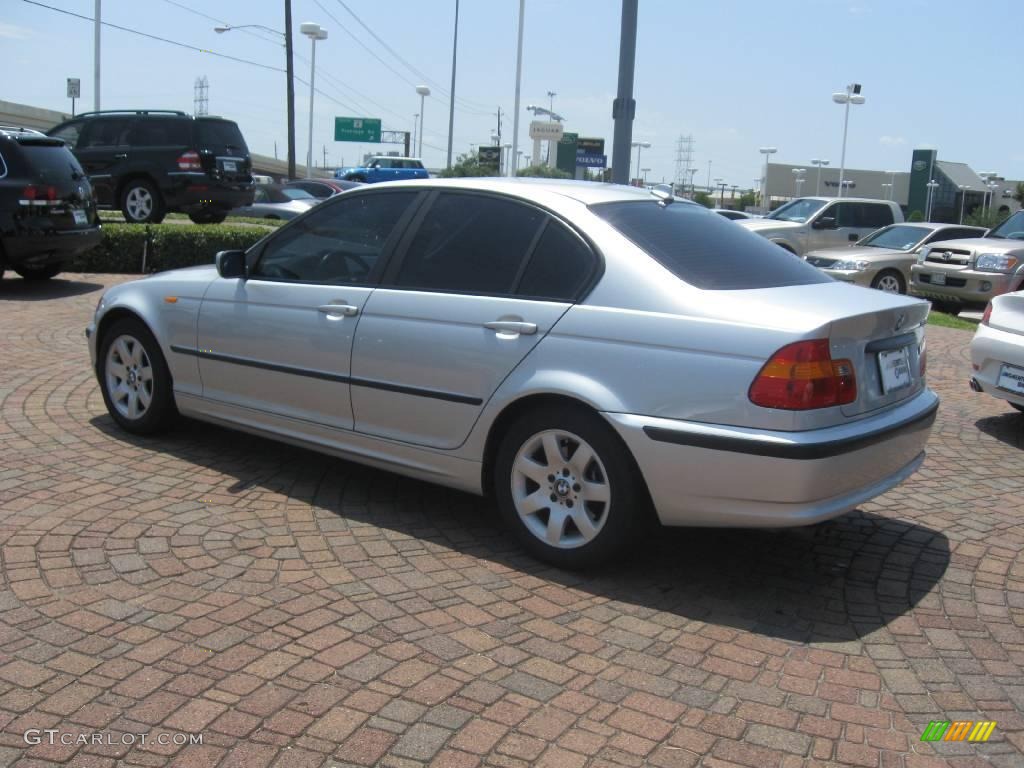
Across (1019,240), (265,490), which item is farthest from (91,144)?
(1019,240)

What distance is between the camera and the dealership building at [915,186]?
78625 mm

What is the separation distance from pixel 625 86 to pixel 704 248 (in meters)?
6.62

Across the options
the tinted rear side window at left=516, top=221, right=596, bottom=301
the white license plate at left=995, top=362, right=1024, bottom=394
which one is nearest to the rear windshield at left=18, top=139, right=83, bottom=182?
the tinted rear side window at left=516, top=221, right=596, bottom=301

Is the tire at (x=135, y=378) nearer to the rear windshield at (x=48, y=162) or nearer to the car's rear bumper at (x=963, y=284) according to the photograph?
the rear windshield at (x=48, y=162)

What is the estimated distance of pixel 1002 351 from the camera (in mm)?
7090

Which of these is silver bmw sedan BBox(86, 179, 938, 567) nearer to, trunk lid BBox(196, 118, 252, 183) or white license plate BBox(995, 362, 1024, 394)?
white license plate BBox(995, 362, 1024, 394)

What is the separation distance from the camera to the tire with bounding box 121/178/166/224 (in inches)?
647

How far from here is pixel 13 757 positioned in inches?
114

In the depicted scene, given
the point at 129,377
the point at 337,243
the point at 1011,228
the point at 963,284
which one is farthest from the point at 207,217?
the point at 1011,228

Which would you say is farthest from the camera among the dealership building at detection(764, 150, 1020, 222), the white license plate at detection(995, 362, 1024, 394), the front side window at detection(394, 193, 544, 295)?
the dealership building at detection(764, 150, 1020, 222)

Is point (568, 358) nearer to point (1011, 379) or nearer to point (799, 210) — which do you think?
point (1011, 379)

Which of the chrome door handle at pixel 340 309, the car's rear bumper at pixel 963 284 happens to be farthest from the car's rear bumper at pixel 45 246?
the car's rear bumper at pixel 963 284

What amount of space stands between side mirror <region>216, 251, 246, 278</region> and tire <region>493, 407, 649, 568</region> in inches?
79.2

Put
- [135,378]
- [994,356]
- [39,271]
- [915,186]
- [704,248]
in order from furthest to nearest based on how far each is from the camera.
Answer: [915,186] → [39,271] → [994,356] → [135,378] → [704,248]
